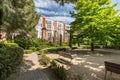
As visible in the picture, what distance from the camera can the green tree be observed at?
19.5 m

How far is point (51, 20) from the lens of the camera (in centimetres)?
5556

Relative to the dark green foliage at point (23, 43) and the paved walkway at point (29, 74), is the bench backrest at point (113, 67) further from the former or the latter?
the dark green foliage at point (23, 43)

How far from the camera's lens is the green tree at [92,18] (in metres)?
19.5

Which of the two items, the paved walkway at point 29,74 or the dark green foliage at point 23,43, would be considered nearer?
the paved walkway at point 29,74

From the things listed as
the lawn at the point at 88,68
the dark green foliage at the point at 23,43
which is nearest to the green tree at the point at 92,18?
the lawn at the point at 88,68

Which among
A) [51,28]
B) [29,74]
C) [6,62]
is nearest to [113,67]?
[6,62]

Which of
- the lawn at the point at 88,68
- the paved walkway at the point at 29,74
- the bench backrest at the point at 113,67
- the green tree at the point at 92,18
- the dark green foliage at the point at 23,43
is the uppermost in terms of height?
the green tree at the point at 92,18

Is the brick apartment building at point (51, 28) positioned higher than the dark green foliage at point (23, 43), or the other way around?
the brick apartment building at point (51, 28)

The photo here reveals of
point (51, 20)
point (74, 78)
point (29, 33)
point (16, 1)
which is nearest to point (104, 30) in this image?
point (16, 1)

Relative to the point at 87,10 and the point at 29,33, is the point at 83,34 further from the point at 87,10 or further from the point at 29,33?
the point at 29,33

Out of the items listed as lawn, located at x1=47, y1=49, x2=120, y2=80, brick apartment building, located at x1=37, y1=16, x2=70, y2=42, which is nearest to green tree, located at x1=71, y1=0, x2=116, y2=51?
lawn, located at x1=47, y1=49, x2=120, y2=80

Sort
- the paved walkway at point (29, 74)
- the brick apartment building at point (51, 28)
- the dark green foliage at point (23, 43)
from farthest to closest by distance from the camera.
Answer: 1. the brick apartment building at point (51, 28)
2. the dark green foliage at point (23, 43)
3. the paved walkway at point (29, 74)

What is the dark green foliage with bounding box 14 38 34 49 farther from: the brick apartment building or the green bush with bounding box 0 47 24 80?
the brick apartment building

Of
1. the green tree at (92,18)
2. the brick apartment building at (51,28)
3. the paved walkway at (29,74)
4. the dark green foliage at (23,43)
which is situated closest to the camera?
the paved walkway at (29,74)
